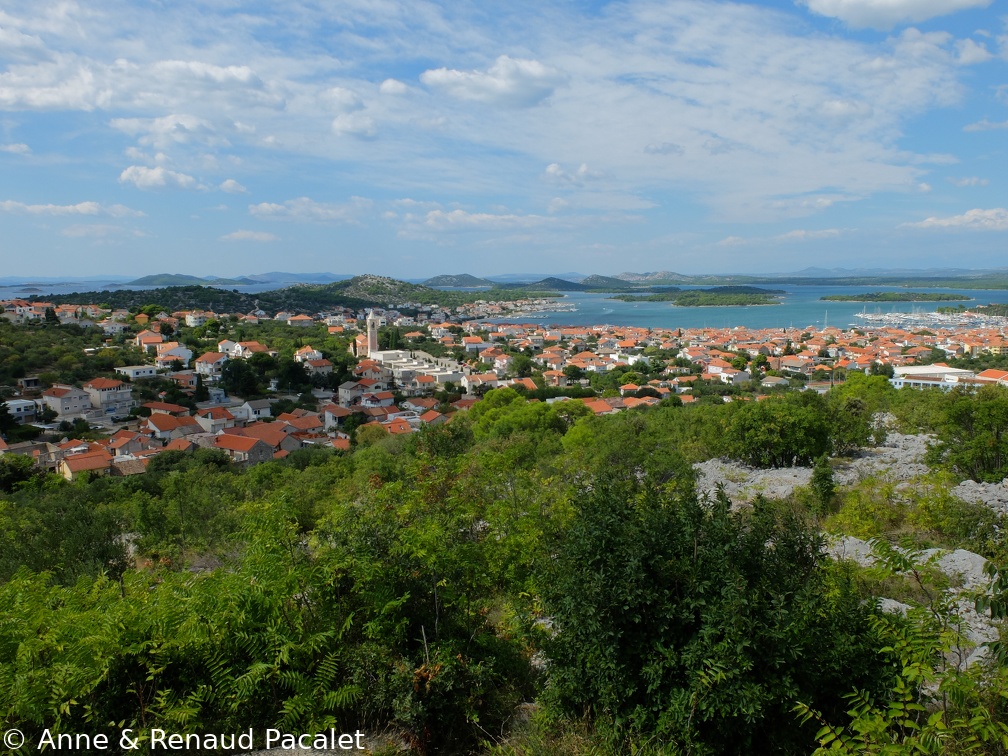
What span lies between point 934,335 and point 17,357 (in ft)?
277

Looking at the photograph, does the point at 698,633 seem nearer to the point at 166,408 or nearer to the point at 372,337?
the point at 166,408

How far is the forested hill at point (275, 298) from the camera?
75750 millimetres

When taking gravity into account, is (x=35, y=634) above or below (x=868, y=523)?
above

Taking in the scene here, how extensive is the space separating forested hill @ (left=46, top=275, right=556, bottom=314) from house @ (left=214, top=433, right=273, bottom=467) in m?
51.2

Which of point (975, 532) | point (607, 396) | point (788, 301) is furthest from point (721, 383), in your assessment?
point (788, 301)

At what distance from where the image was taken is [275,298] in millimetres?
93312

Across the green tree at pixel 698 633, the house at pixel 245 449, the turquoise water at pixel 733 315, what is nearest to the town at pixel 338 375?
the house at pixel 245 449

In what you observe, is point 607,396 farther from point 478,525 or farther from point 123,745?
point 123,745

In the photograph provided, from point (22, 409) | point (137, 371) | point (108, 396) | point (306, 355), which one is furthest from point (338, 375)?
point (22, 409)

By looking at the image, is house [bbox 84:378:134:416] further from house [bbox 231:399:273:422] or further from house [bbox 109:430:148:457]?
house [bbox 109:430:148:457]

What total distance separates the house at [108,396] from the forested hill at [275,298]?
39.7 meters

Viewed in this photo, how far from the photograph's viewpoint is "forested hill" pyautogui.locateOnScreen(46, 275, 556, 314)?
249ft

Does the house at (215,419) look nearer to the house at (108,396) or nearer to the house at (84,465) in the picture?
the house at (108,396)

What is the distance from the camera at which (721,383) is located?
43.4 meters
